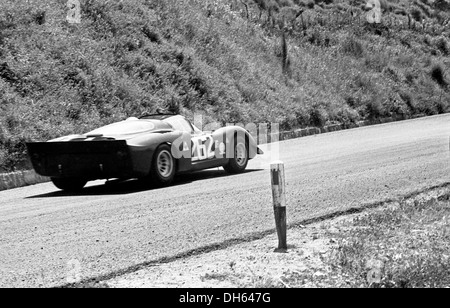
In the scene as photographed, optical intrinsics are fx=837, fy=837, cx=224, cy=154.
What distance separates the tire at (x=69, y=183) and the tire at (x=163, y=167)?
116 cm

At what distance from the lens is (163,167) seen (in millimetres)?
12180

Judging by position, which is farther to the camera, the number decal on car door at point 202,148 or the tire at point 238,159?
the tire at point 238,159

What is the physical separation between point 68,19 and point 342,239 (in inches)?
602

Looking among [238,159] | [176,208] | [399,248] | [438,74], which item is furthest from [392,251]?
[438,74]

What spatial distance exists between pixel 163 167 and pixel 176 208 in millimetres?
2196

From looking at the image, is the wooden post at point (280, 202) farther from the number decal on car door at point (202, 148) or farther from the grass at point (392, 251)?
the number decal on car door at point (202, 148)

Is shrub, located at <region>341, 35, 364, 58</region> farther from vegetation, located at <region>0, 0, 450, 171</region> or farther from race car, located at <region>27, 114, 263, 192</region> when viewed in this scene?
race car, located at <region>27, 114, 263, 192</region>

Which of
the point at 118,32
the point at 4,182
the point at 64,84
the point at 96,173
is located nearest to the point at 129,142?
the point at 96,173

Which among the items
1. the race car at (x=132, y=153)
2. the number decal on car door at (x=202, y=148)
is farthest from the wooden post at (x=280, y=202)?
the number decal on car door at (x=202, y=148)

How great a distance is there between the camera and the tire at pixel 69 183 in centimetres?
Result: 1229

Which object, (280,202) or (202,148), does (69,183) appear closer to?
(202,148)

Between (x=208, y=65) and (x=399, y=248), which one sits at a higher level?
(x=208, y=65)

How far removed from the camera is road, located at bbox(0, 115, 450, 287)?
7391mm

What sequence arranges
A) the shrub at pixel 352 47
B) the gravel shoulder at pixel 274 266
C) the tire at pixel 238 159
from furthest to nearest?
the shrub at pixel 352 47 < the tire at pixel 238 159 < the gravel shoulder at pixel 274 266
